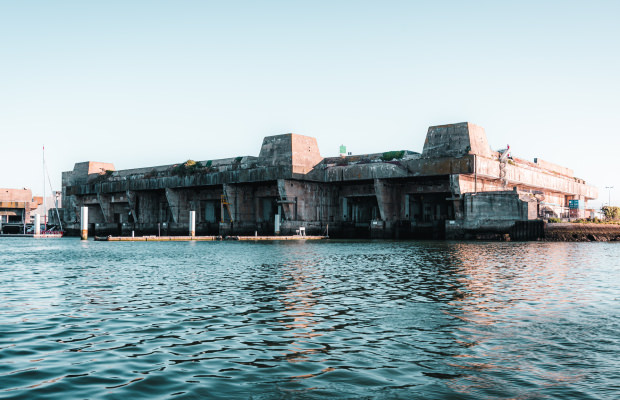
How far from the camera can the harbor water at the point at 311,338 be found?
28.9ft

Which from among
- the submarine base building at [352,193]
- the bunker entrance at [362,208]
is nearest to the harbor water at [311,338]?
the submarine base building at [352,193]

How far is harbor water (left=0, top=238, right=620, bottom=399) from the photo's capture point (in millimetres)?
8820

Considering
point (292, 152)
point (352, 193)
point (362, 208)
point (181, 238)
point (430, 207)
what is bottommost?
point (181, 238)

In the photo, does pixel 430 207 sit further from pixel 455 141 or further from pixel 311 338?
pixel 311 338

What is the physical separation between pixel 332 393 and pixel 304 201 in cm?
7293

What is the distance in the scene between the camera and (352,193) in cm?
8444

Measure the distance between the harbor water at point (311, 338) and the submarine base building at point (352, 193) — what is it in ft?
151

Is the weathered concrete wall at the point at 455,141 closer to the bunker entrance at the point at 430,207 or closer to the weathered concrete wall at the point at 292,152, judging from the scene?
the bunker entrance at the point at 430,207

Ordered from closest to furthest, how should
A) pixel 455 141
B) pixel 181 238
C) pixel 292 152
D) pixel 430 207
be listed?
1. pixel 455 141
2. pixel 181 238
3. pixel 292 152
4. pixel 430 207

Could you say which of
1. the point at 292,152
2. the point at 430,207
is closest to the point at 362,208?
the point at 430,207

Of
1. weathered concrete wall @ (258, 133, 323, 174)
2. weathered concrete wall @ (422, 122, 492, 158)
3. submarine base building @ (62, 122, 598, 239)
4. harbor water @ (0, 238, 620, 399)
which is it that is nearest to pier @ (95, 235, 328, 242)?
submarine base building @ (62, 122, 598, 239)

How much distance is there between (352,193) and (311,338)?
72.4m

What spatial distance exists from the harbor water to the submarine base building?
4595cm

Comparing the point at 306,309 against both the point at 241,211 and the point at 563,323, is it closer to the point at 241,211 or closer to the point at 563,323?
the point at 563,323
